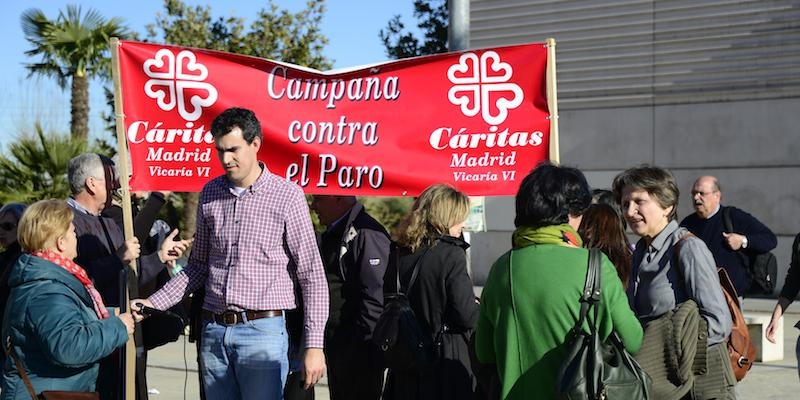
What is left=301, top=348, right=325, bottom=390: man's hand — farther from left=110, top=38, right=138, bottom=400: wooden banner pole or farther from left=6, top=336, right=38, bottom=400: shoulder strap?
left=6, top=336, right=38, bottom=400: shoulder strap

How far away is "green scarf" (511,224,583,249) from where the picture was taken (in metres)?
4.40

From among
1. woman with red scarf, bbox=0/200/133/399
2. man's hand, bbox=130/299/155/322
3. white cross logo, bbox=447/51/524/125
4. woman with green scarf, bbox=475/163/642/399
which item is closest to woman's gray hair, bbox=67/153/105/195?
woman with red scarf, bbox=0/200/133/399

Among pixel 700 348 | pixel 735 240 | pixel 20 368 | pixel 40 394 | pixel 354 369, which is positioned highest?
pixel 735 240

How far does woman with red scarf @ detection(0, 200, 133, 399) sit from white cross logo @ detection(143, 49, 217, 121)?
156 centimetres

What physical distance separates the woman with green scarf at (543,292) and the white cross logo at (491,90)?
236 cm

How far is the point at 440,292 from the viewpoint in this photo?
6.14m

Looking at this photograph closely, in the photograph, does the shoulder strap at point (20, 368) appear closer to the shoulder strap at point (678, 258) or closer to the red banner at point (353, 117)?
the red banner at point (353, 117)

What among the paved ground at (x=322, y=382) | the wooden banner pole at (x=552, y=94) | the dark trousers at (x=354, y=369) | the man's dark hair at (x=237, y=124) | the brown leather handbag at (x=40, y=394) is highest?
the wooden banner pole at (x=552, y=94)

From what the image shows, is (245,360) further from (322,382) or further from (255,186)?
(322,382)

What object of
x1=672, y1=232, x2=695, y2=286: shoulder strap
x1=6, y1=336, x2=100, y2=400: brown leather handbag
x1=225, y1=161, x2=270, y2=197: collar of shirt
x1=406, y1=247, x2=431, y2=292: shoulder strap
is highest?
x1=225, y1=161, x2=270, y2=197: collar of shirt

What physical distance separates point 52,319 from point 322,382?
6.13 m

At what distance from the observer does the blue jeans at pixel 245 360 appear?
5.21m

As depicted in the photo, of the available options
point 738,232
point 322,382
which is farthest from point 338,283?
point 322,382

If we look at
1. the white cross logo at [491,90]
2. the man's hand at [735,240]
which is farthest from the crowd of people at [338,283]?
the man's hand at [735,240]
